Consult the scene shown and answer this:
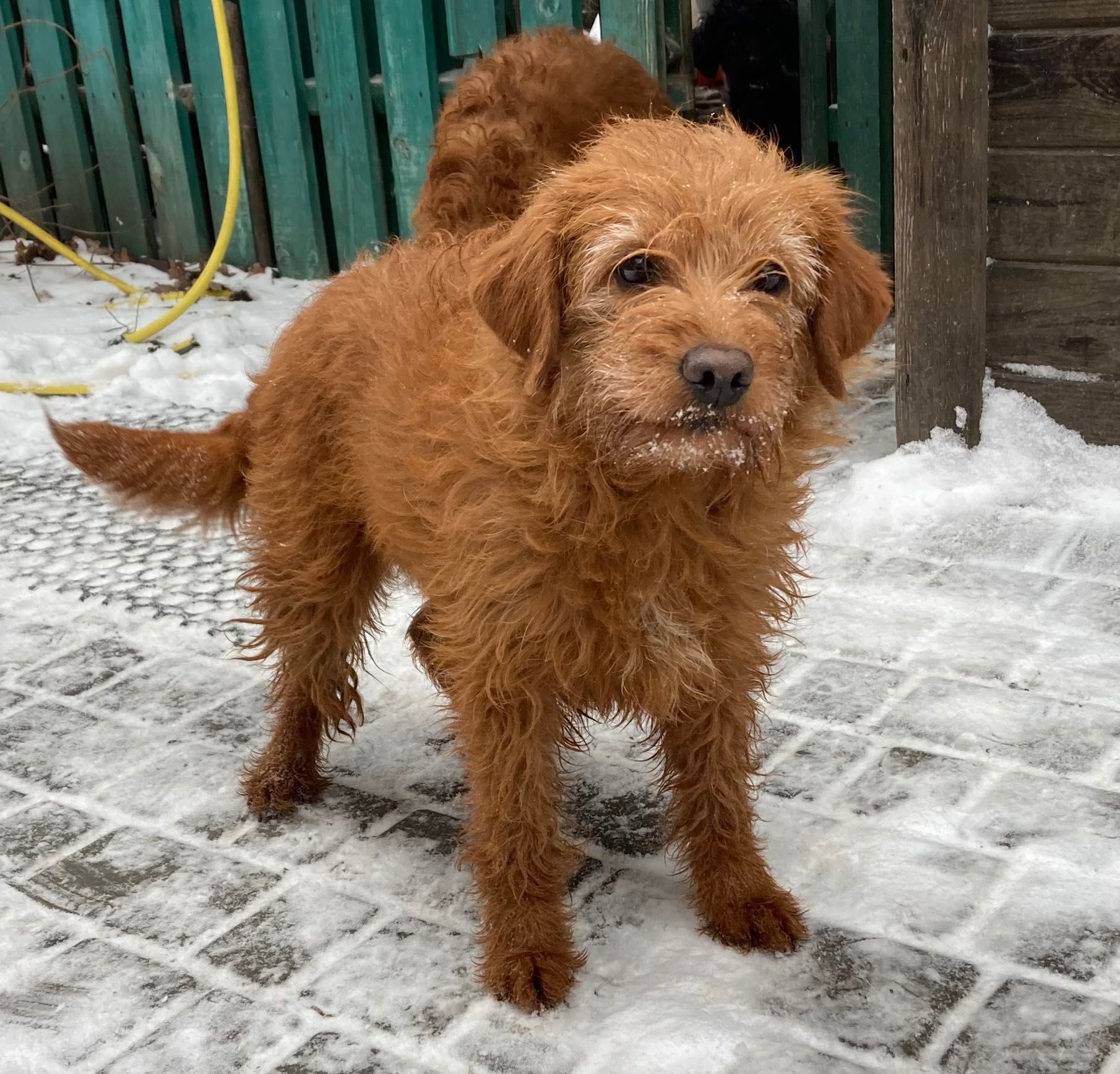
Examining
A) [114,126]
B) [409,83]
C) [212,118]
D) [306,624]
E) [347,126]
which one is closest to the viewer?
[306,624]

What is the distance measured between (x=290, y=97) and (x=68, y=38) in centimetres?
181

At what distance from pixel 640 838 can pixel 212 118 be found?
20.2 ft

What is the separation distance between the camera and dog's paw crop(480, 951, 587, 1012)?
2.72 meters

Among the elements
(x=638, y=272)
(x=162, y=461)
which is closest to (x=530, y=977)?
(x=638, y=272)

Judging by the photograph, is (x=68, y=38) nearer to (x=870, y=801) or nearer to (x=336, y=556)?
(x=336, y=556)

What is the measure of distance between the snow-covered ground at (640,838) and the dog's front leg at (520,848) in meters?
0.08

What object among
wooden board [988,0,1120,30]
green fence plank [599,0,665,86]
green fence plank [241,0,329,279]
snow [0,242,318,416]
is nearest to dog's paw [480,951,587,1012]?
wooden board [988,0,1120,30]

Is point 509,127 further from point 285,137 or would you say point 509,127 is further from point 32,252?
point 32,252

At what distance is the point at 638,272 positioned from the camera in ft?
7.87

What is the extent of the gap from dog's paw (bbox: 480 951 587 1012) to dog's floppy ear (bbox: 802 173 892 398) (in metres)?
1.32

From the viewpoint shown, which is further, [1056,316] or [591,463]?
[1056,316]

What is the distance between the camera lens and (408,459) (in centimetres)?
286

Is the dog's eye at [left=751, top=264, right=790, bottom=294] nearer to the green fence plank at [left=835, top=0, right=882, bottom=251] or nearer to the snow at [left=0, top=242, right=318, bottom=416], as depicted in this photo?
the snow at [left=0, top=242, right=318, bottom=416]

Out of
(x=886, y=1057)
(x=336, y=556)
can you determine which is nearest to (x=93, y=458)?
(x=336, y=556)
